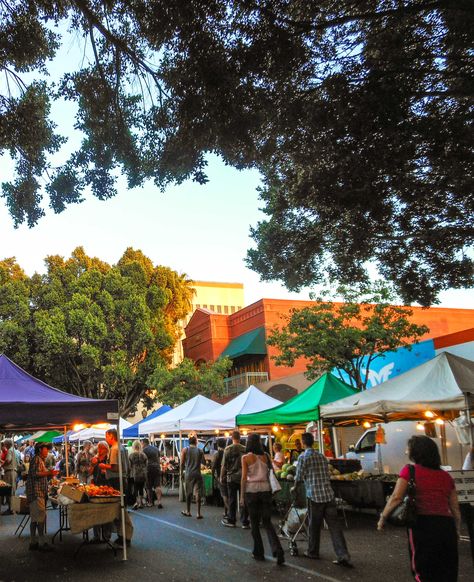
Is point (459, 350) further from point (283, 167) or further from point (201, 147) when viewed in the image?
point (201, 147)

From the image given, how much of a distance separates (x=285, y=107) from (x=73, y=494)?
698 cm

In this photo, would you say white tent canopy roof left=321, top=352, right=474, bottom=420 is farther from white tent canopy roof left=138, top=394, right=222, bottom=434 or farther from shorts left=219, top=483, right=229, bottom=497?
white tent canopy roof left=138, top=394, right=222, bottom=434

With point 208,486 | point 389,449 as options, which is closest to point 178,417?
point 208,486

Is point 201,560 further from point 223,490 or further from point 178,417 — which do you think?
point 178,417

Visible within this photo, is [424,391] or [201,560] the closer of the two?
[201,560]

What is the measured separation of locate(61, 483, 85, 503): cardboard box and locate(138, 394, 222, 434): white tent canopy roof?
9.46 m

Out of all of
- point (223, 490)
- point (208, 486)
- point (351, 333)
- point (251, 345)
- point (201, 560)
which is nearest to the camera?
point (201, 560)

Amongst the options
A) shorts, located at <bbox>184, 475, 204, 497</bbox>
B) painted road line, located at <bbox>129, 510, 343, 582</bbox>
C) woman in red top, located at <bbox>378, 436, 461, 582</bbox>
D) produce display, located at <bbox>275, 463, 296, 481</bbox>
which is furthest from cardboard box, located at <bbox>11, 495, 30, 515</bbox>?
woman in red top, located at <bbox>378, 436, 461, 582</bbox>

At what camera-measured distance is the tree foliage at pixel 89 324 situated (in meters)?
31.3

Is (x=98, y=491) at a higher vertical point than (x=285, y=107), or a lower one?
lower

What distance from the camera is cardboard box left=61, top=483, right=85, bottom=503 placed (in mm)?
8445

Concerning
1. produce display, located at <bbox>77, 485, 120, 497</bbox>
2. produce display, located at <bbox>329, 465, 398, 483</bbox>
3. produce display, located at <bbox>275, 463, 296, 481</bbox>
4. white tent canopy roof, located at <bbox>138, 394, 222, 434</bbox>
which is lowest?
produce display, located at <bbox>329, 465, 398, 483</bbox>

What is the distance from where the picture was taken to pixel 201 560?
26.0 ft

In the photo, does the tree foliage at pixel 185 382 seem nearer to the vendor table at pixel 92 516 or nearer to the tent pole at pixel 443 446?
the tent pole at pixel 443 446
